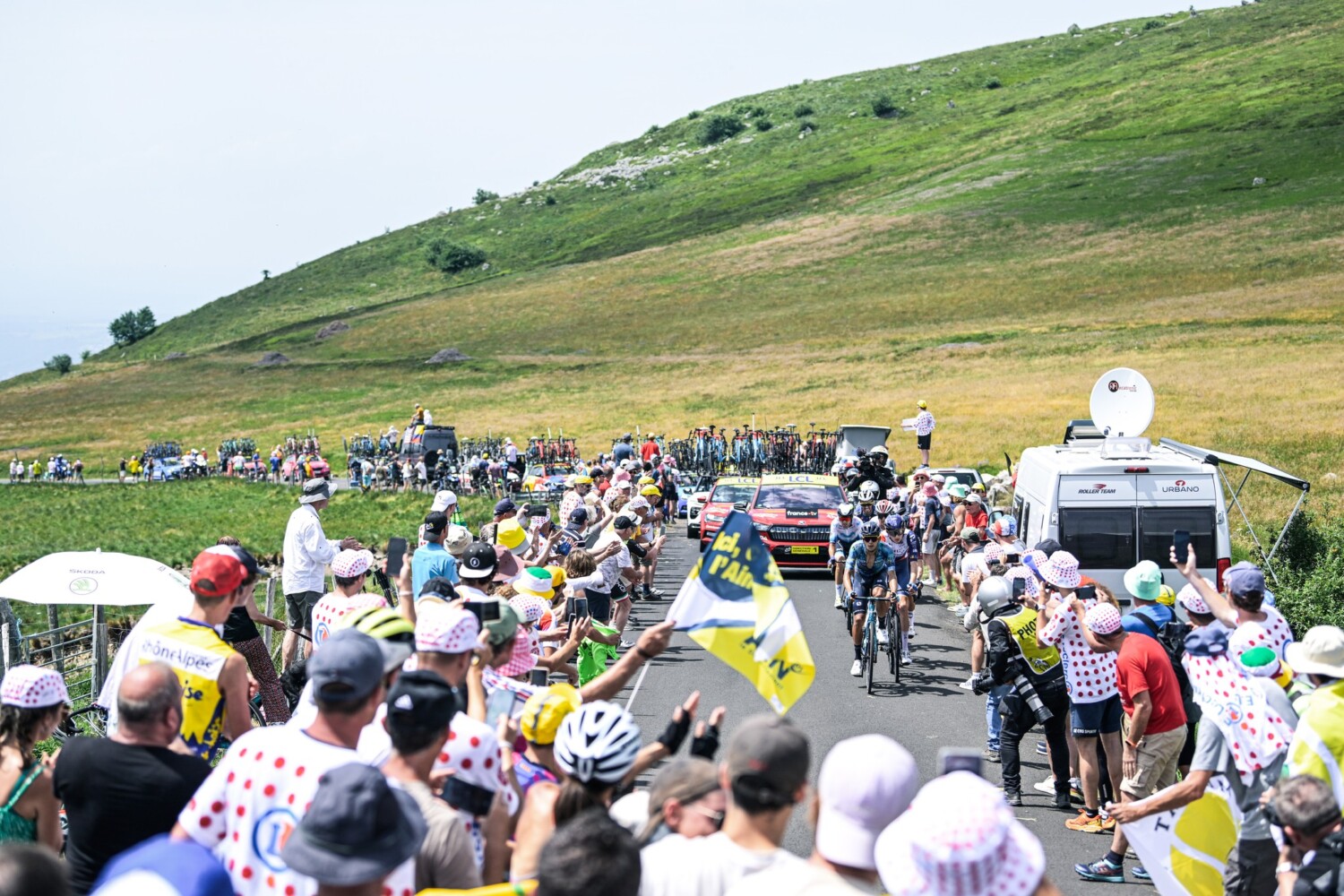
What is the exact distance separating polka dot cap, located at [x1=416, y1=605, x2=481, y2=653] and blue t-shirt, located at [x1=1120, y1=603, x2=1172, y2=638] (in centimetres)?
554

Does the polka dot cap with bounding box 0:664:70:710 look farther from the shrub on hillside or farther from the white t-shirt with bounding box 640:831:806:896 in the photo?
the shrub on hillside

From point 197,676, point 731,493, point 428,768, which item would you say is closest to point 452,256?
point 731,493

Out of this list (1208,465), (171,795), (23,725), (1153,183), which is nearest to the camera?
(171,795)

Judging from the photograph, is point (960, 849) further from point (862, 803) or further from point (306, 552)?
point (306, 552)

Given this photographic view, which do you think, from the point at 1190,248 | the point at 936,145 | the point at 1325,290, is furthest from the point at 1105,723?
the point at 936,145

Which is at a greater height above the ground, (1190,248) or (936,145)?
(936,145)

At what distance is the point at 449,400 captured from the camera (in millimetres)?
80500

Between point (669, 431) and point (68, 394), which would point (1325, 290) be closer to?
point (669, 431)

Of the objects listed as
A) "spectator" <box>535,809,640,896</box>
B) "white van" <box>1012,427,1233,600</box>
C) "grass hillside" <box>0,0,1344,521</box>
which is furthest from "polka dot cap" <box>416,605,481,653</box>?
"grass hillside" <box>0,0,1344,521</box>

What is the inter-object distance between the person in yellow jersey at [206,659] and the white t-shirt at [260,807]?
63.8 inches

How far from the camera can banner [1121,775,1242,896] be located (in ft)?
22.5

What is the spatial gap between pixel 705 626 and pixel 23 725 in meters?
3.10

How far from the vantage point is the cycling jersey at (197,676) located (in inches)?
242

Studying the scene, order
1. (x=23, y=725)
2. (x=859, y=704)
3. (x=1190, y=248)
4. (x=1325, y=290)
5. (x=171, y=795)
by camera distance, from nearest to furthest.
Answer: (x=171, y=795) → (x=23, y=725) → (x=859, y=704) → (x=1325, y=290) → (x=1190, y=248)
